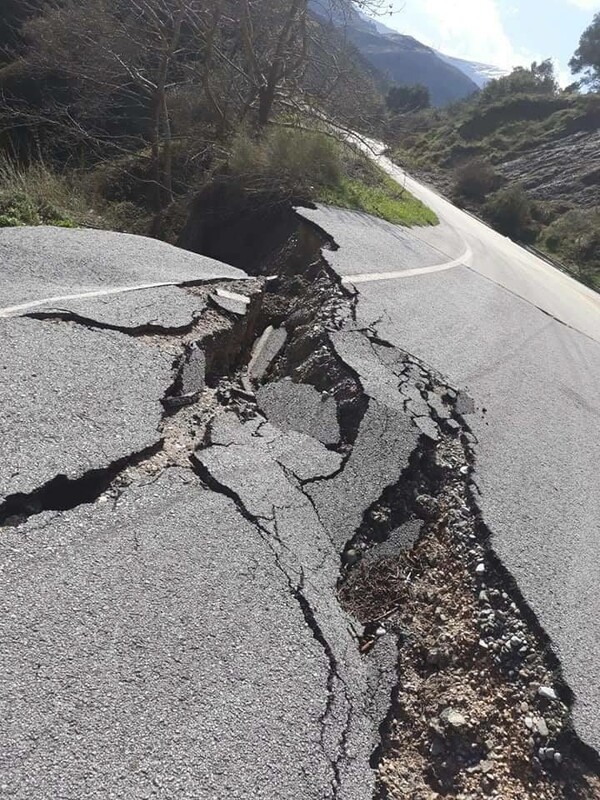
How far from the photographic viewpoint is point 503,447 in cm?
501

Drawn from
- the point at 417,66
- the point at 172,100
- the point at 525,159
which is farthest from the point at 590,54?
the point at 417,66

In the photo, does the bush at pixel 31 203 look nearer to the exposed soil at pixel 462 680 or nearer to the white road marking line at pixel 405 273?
the white road marking line at pixel 405 273

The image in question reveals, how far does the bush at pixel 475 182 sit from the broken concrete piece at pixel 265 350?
94.1 ft

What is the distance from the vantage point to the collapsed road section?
2260 mm

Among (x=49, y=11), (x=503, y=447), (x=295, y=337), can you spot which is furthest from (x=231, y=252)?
(x=49, y=11)

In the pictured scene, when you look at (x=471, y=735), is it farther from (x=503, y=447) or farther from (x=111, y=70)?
(x=111, y=70)

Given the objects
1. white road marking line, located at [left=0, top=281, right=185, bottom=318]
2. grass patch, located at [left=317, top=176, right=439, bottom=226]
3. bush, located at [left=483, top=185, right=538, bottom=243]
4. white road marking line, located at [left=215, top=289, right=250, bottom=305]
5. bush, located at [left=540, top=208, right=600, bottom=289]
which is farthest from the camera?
bush, located at [left=483, top=185, right=538, bottom=243]

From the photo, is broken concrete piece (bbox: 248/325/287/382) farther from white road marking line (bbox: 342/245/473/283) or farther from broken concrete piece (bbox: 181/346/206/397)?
white road marking line (bbox: 342/245/473/283)

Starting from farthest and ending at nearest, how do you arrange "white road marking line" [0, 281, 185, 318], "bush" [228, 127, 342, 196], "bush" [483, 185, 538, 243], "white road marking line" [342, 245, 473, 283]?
"bush" [483, 185, 538, 243] → "bush" [228, 127, 342, 196] → "white road marking line" [342, 245, 473, 283] → "white road marking line" [0, 281, 185, 318]

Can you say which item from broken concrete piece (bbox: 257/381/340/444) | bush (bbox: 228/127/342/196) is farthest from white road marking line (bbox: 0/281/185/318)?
bush (bbox: 228/127/342/196)

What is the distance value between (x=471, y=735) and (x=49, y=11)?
19.5m

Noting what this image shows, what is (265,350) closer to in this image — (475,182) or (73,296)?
(73,296)

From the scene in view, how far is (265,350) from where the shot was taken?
626 cm

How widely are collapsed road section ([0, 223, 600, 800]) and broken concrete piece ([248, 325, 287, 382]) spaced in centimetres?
87
